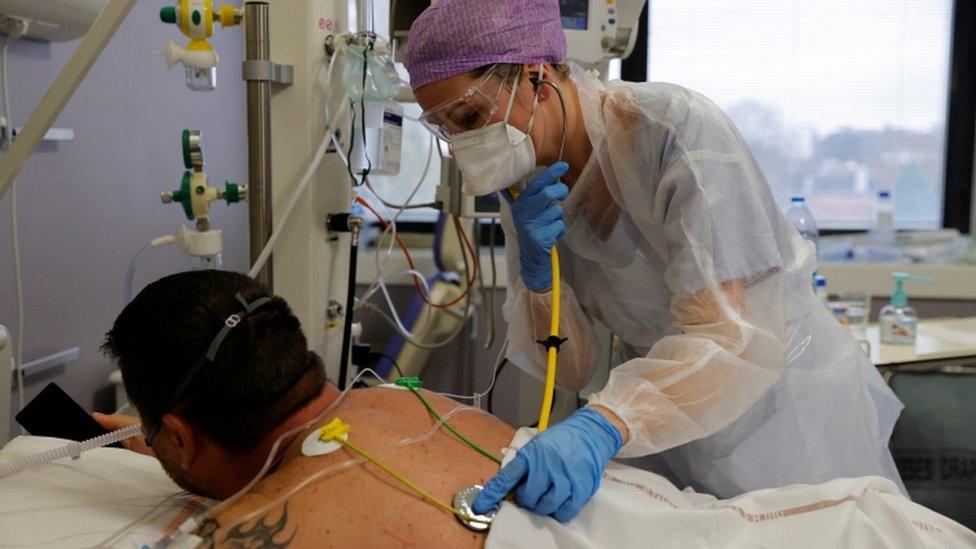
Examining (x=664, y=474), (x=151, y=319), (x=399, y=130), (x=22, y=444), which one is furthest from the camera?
(x=399, y=130)

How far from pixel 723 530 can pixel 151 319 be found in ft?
2.60

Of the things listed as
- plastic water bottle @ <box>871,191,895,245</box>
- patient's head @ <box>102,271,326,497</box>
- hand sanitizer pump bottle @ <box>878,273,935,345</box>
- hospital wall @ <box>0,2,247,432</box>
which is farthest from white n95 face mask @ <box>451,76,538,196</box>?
plastic water bottle @ <box>871,191,895,245</box>

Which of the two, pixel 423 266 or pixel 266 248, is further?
pixel 423 266

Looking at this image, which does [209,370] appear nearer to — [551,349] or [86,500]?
[86,500]

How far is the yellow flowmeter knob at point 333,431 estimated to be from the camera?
1.14m

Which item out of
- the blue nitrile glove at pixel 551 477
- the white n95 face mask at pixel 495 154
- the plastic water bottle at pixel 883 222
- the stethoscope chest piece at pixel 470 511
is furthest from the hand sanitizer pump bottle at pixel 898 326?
the stethoscope chest piece at pixel 470 511

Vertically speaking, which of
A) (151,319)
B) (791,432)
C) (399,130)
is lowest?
(791,432)

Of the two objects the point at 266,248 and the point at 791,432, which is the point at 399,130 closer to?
the point at 266,248

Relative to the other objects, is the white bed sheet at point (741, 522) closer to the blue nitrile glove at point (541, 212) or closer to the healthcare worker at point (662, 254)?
the healthcare worker at point (662, 254)

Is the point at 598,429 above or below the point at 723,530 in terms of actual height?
above

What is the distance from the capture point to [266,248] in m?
1.63

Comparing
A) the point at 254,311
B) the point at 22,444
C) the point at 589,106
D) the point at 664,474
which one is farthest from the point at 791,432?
the point at 22,444

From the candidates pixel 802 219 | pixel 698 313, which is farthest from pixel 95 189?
pixel 802 219

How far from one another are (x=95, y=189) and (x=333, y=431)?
141 cm
